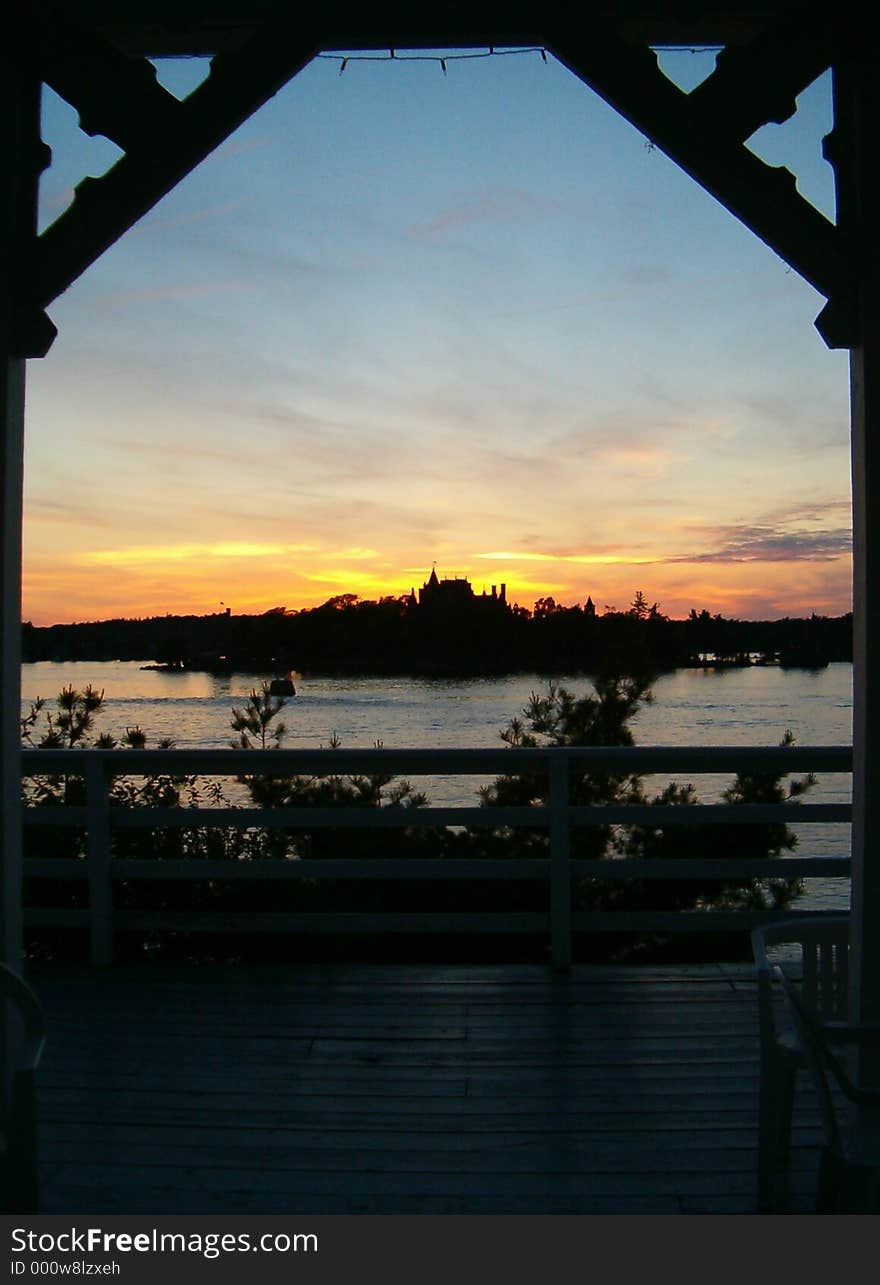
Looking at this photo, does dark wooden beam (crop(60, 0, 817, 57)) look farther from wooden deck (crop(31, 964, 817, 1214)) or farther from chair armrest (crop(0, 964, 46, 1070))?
wooden deck (crop(31, 964, 817, 1214))

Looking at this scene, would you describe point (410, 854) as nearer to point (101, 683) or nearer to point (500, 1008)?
point (500, 1008)

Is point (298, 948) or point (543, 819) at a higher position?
point (543, 819)

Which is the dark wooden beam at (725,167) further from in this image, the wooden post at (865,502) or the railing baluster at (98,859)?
the railing baluster at (98,859)

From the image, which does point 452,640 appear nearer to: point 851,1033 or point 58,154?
point 58,154

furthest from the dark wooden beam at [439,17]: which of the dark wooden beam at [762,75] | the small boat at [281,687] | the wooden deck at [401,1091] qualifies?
the small boat at [281,687]

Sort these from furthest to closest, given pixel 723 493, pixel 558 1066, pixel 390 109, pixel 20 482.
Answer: pixel 723 493 < pixel 390 109 < pixel 558 1066 < pixel 20 482

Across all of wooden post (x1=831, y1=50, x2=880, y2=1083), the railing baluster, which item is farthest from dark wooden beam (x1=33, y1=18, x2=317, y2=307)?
the railing baluster

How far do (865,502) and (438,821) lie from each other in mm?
2560

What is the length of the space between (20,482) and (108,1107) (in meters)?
1.87

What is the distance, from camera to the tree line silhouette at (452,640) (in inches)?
229

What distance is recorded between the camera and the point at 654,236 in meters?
4.75

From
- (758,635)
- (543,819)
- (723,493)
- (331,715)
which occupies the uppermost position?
(723,493)

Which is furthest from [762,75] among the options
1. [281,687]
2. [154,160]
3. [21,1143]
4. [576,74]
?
[281,687]

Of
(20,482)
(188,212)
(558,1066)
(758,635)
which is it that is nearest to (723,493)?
(758,635)
